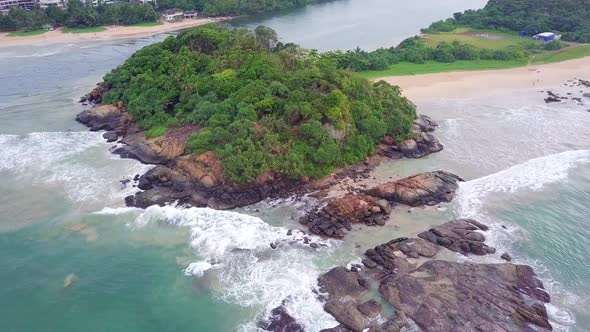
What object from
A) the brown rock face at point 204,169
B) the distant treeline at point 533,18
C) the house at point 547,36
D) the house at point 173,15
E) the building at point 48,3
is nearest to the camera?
the brown rock face at point 204,169

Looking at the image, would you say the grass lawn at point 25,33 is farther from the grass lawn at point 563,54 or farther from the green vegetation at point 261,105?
the grass lawn at point 563,54

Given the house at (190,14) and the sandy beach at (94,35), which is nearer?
the sandy beach at (94,35)

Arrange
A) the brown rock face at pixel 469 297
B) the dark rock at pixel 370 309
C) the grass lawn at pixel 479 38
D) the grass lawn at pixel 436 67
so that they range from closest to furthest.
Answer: the brown rock face at pixel 469 297 → the dark rock at pixel 370 309 → the grass lawn at pixel 436 67 → the grass lawn at pixel 479 38

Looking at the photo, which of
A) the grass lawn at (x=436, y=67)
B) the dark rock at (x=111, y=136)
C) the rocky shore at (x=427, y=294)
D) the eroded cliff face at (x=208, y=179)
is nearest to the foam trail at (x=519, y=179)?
the eroded cliff face at (x=208, y=179)

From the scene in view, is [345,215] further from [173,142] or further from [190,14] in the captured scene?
[190,14]

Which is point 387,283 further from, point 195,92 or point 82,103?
point 82,103

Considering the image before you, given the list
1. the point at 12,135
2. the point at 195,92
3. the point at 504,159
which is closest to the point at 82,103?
the point at 12,135

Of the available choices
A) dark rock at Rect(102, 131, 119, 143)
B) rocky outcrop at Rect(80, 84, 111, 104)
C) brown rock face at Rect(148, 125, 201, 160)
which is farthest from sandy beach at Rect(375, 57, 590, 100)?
rocky outcrop at Rect(80, 84, 111, 104)
